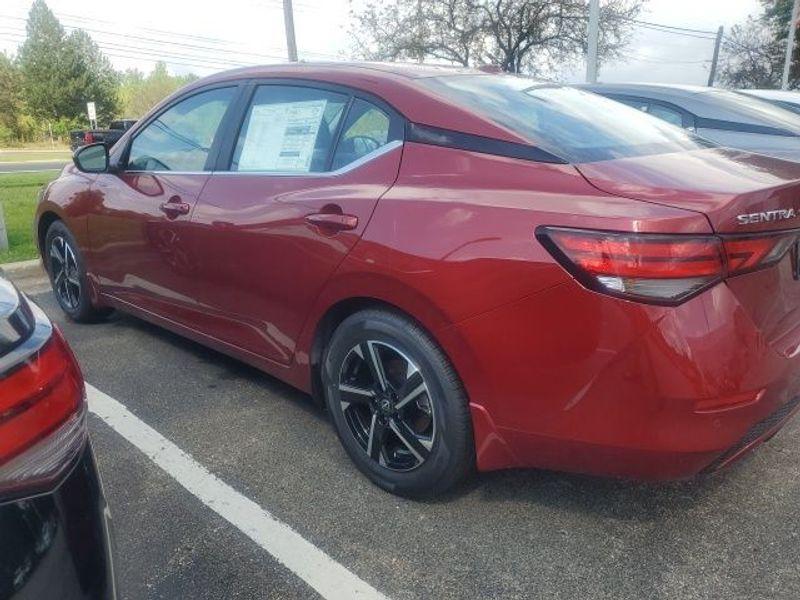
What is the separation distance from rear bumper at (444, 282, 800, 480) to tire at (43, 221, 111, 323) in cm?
314

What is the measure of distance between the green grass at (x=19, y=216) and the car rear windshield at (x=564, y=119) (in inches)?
186

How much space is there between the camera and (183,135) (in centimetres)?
367

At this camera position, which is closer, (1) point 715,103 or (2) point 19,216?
(1) point 715,103

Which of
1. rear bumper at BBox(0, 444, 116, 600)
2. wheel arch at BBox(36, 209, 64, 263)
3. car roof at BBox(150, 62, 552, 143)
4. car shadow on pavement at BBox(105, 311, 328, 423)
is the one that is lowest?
car shadow on pavement at BBox(105, 311, 328, 423)

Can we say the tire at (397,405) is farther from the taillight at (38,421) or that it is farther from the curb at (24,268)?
the curb at (24,268)

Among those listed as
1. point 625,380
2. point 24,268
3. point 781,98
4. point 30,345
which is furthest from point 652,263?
point 24,268

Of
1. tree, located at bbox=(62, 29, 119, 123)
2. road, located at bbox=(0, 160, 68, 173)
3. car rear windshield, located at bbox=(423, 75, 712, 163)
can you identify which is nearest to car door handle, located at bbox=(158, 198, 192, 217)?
car rear windshield, located at bbox=(423, 75, 712, 163)

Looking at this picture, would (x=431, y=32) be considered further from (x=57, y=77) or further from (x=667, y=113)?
(x=57, y=77)

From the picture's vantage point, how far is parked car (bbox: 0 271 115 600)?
115 centimetres

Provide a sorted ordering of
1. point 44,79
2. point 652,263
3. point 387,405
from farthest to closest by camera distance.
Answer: point 44,79 < point 387,405 < point 652,263

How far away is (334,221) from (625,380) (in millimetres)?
1190


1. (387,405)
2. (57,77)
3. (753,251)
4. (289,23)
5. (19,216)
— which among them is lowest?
(57,77)

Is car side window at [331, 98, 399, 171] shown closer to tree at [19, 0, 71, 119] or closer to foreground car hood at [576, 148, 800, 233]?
foreground car hood at [576, 148, 800, 233]

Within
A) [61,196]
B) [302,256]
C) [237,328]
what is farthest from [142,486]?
[61,196]
